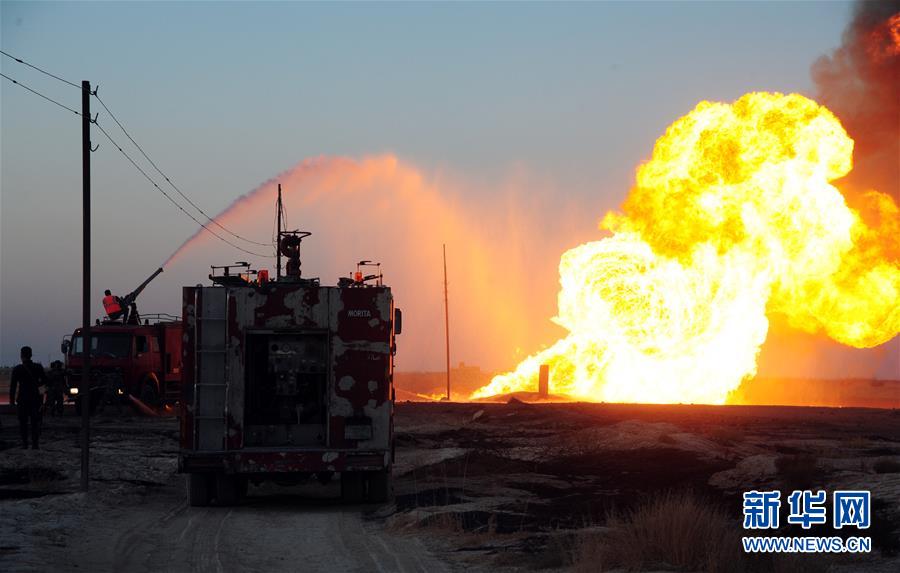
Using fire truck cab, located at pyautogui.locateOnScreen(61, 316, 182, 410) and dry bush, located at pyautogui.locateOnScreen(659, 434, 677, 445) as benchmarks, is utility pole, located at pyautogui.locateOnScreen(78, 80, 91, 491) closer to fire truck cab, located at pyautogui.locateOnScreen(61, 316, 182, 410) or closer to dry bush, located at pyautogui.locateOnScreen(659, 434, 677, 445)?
dry bush, located at pyautogui.locateOnScreen(659, 434, 677, 445)

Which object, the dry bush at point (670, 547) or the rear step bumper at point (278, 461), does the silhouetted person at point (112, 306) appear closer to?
the rear step bumper at point (278, 461)

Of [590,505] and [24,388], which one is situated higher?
[24,388]

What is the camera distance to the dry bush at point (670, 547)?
1371cm

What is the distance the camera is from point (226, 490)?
69.6ft

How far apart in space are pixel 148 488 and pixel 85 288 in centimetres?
439

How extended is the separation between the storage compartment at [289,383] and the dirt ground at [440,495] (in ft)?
5.07

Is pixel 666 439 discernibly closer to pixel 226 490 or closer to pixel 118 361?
pixel 226 490

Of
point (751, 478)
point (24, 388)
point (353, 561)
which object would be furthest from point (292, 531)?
point (24, 388)

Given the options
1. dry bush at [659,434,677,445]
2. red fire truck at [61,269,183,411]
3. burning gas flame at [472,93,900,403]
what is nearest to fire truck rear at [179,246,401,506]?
dry bush at [659,434,677,445]

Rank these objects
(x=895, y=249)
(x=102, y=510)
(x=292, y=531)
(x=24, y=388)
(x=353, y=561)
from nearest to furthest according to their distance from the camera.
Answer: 1. (x=353, y=561)
2. (x=292, y=531)
3. (x=102, y=510)
4. (x=24, y=388)
5. (x=895, y=249)

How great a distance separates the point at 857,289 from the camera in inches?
2053

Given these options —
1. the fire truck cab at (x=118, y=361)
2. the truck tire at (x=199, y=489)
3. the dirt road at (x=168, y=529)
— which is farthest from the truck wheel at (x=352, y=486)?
the fire truck cab at (x=118, y=361)

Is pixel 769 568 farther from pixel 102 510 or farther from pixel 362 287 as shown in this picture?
pixel 102 510

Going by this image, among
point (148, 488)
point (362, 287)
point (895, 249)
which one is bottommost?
point (148, 488)
